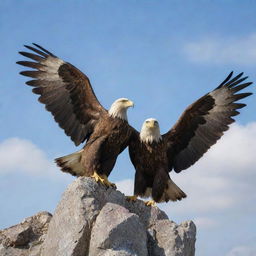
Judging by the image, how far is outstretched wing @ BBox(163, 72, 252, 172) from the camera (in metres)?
12.9

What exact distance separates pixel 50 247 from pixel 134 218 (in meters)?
1.55

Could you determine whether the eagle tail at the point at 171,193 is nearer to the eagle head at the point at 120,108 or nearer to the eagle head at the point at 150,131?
the eagle head at the point at 150,131

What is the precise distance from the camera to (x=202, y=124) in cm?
1316

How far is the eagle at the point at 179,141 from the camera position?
38.1 feet

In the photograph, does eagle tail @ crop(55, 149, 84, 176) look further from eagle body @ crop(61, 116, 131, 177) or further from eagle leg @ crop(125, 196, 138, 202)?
eagle leg @ crop(125, 196, 138, 202)

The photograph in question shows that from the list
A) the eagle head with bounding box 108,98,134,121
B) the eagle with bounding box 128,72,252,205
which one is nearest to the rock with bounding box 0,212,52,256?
the eagle with bounding box 128,72,252,205

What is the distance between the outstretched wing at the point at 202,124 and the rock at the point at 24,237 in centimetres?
361

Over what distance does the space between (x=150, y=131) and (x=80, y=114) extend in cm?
169

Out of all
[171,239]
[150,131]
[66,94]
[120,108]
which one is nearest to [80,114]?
[66,94]

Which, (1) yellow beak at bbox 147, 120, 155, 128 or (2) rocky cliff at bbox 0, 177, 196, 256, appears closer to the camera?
(2) rocky cliff at bbox 0, 177, 196, 256

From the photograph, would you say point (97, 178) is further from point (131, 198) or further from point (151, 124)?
point (151, 124)

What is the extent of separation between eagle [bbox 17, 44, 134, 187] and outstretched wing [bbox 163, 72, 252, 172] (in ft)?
5.86

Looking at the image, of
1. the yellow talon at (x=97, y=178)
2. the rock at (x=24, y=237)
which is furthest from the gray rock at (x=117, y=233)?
the rock at (x=24, y=237)

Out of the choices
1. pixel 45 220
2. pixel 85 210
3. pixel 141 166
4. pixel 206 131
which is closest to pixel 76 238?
pixel 85 210
